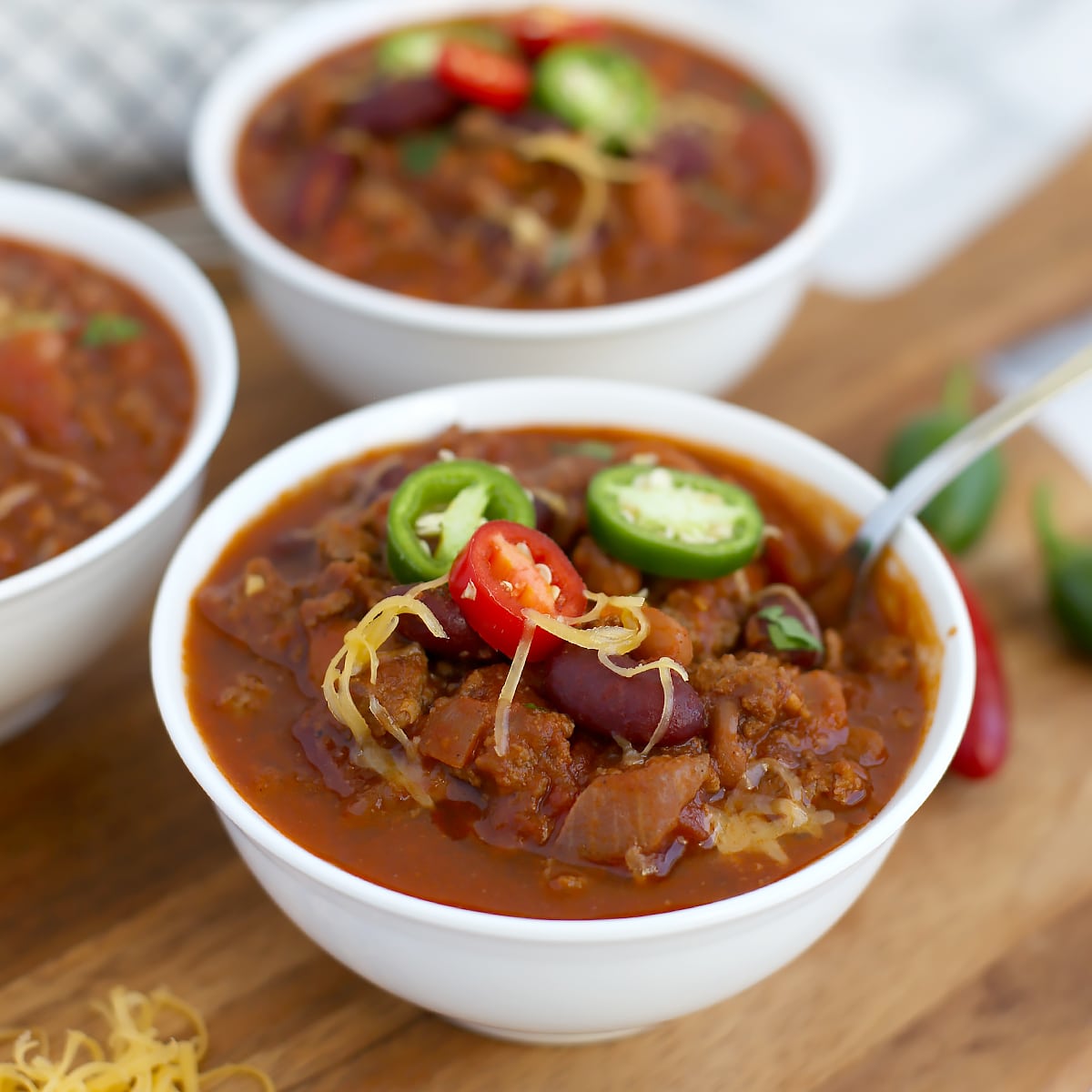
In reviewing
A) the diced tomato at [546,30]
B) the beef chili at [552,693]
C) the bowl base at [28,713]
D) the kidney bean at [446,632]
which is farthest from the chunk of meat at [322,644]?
the diced tomato at [546,30]

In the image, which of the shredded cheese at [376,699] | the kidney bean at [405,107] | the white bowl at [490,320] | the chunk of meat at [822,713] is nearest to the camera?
the shredded cheese at [376,699]

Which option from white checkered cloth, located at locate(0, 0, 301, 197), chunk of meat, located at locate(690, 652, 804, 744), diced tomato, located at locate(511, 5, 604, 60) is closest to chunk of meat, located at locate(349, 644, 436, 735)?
chunk of meat, located at locate(690, 652, 804, 744)

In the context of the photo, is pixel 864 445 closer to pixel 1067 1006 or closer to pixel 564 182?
pixel 564 182

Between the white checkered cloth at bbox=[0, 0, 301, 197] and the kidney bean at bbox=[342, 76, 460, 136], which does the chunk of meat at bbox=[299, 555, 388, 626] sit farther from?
the white checkered cloth at bbox=[0, 0, 301, 197]

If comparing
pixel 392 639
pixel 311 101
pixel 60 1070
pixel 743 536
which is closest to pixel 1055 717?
pixel 743 536

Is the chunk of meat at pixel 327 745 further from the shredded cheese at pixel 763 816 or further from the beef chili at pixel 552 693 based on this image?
the shredded cheese at pixel 763 816

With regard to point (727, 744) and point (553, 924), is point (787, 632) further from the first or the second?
point (553, 924)

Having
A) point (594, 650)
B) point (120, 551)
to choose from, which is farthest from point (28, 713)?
point (594, 650)
